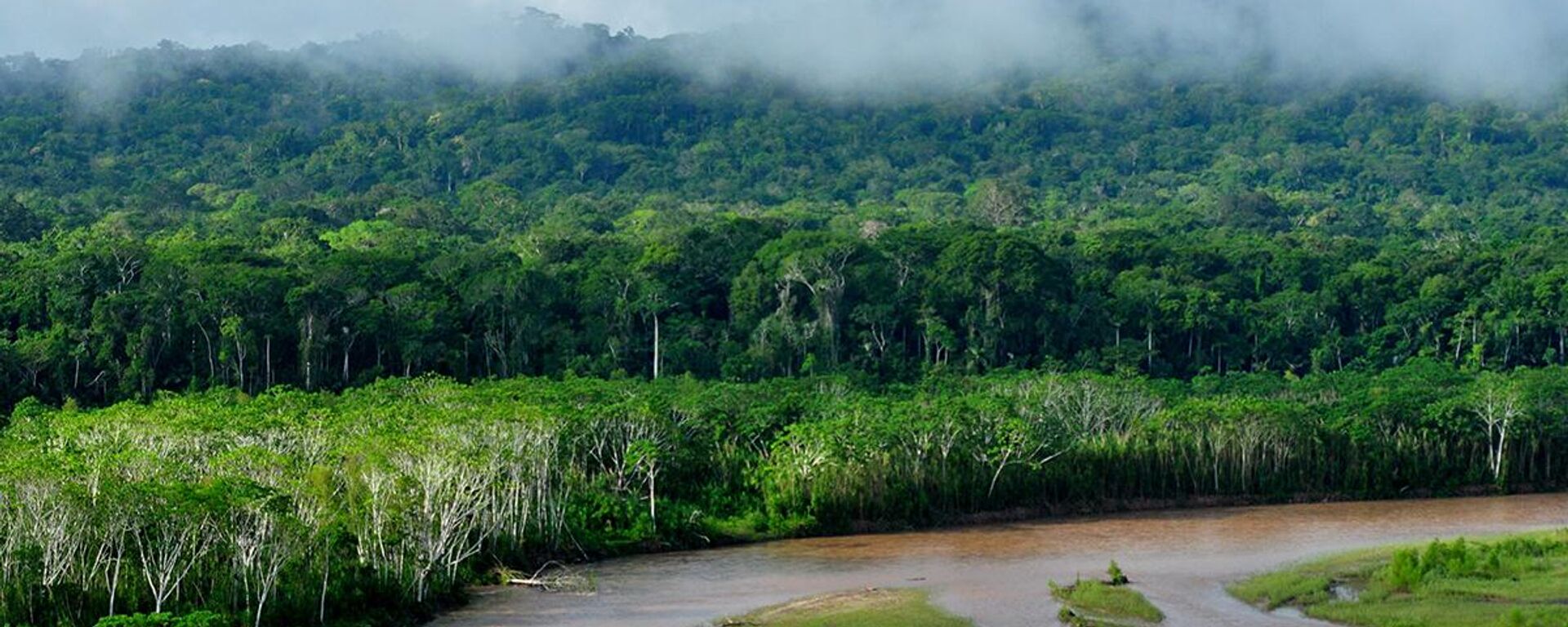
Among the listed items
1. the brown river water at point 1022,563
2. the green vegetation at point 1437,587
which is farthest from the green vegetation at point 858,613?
the green vegetation at point 1437,587

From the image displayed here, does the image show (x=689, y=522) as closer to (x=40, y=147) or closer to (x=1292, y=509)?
(x=1292, y=509)

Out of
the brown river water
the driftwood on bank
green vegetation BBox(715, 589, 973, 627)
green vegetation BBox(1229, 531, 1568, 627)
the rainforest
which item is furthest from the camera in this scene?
the driftwood on bank

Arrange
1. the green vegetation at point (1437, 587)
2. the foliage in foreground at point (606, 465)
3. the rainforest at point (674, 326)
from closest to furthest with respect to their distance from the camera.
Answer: the foliage in foreground at point (606, 465) → the green vegetation at point (1437, 587) → the rainforest at point (674, 326)

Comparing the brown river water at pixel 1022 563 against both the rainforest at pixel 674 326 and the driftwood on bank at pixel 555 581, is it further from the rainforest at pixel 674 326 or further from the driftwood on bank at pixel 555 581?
the rainforest at pixel 674 326

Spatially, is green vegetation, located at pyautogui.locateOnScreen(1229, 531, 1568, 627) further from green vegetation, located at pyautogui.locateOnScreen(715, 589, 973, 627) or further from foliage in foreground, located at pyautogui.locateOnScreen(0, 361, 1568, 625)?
foliage in foreground, located at pyautogui.locateOnScreen(0, 361, 1568, 625)

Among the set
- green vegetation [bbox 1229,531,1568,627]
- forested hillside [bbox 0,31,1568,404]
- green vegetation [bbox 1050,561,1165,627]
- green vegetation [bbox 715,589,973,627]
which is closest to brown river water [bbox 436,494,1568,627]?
green vegetation [bbox 1050,561,1165,627]

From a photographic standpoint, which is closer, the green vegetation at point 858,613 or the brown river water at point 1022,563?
the green vegetation at point 858,613

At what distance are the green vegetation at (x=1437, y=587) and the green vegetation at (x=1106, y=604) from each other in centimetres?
296

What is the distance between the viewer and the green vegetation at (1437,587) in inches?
1711

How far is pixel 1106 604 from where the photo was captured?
4706 cm

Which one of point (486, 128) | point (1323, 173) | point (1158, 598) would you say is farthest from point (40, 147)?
point (1158, 598)

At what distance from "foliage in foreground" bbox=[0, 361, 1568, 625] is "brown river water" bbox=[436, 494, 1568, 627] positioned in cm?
150

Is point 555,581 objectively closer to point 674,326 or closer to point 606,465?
point 606,465

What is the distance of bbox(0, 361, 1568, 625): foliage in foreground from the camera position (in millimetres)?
39094
